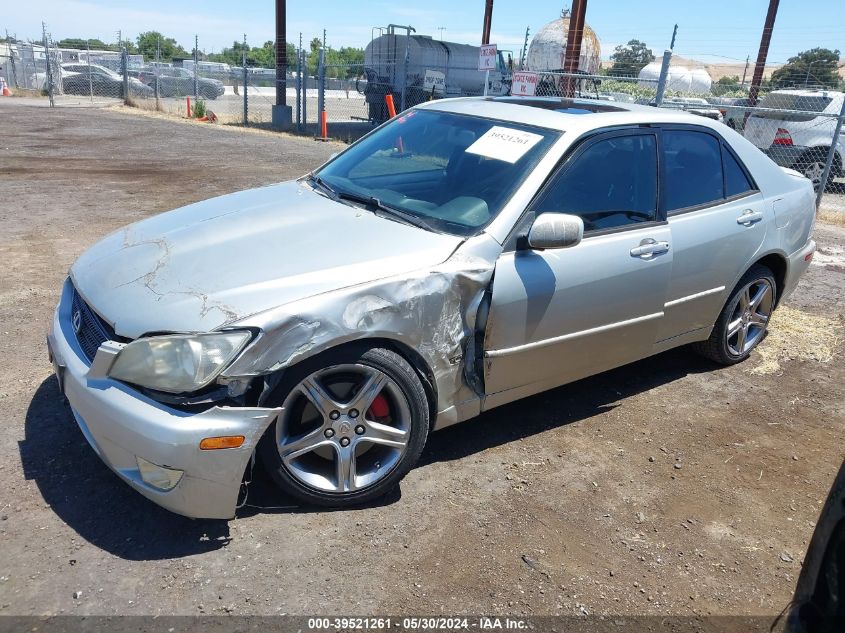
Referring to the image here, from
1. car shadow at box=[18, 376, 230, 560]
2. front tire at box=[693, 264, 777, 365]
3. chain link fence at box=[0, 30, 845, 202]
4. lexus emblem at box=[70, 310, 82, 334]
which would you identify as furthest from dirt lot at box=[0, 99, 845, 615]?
chain link fence at box=[0, 30, 845, 202]

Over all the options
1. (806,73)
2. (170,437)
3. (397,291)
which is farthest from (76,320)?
(806,73)

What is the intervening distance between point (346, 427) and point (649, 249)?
79.0 inches

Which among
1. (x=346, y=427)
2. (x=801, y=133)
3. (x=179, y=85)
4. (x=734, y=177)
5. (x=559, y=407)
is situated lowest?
(x=559, y=407)

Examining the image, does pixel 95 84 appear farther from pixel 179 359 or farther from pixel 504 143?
pixel 179 359

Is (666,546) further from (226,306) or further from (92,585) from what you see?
(92,585)

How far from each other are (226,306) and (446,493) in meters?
1.37

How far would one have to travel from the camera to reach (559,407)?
423 centimetres

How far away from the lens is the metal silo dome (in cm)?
2783

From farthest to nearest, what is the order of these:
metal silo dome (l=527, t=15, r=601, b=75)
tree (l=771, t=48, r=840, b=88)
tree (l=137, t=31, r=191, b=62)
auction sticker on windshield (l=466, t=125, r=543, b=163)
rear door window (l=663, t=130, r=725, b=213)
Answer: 1. tree (l=137, t=31, r=191, b=62)
2. tree (l=771, t=48, r=840, b=88)
3. metal silo dome (l=527, t=15, r=601, b=75)
4. rear door window (l=663, t=130, r=725, b=213)
5. auction sticker on windshield (l=466, t=125, r=543, b=163)

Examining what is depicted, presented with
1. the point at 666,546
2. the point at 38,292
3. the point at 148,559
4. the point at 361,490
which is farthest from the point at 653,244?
the point at 38,292

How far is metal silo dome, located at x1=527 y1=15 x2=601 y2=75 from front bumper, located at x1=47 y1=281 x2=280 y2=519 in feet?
90.5

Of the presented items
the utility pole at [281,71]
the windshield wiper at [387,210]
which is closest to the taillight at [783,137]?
the windshield wiper at [387,210]

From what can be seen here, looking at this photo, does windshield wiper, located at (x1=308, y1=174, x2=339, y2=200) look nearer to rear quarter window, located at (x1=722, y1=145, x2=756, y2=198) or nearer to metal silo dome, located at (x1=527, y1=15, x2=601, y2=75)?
rear quarter window, located at (x1=722, y1=145, x2=756, y2=198)

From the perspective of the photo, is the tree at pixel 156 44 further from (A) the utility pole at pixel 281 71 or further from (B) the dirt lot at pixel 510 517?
(B) the dirt lot at pixel 510 517
